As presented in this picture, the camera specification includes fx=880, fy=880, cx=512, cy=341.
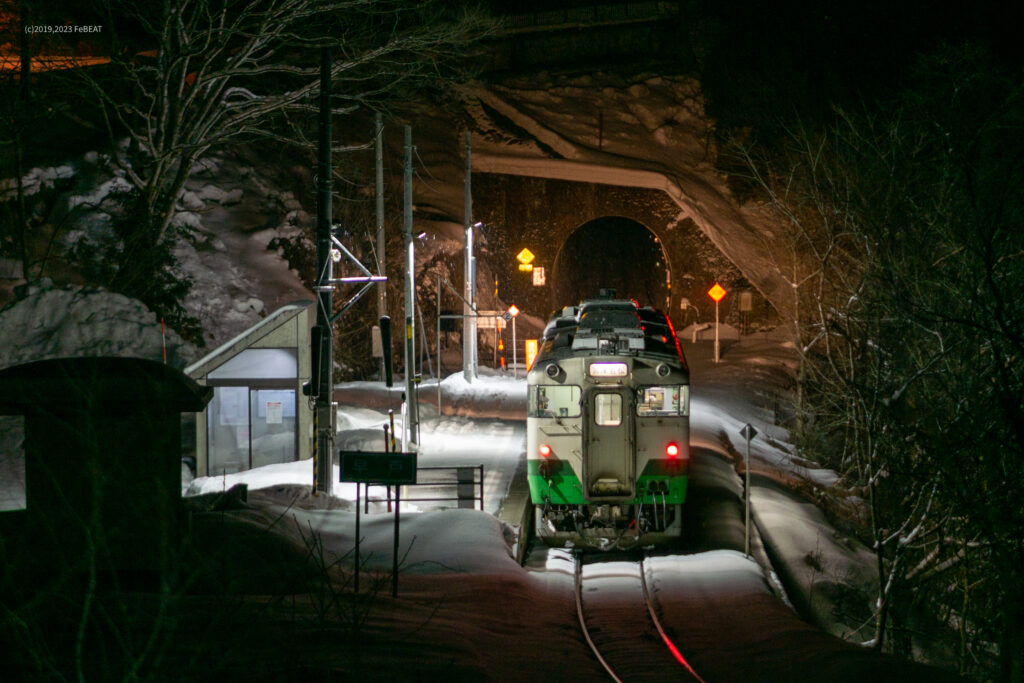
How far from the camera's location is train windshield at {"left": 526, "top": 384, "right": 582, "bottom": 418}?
14836 mm

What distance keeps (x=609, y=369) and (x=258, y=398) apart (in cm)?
1038

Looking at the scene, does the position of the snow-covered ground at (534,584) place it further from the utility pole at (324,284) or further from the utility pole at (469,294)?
the utility pole at (469,294)

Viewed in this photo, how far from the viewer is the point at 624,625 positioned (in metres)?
12.1

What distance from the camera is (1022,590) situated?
8195 millimetres

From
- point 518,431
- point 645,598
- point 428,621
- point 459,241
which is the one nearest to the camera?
point 428,621

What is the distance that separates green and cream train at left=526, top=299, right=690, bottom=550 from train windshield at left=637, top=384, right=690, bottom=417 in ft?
0.05

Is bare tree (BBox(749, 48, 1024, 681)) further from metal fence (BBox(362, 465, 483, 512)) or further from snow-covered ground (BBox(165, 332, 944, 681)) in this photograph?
metal fence (BBox(362, 465, 483, 512))

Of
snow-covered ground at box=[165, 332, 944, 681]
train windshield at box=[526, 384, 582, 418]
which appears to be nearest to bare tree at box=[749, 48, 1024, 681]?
snow-covered ground at box=[165, 332, 944, 681]

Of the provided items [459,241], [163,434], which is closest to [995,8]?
[459,241]

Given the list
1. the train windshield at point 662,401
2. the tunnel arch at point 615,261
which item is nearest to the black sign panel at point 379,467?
the train windshield at point 662,401

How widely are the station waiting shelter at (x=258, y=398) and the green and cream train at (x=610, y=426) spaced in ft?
26.6

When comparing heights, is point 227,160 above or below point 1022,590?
above

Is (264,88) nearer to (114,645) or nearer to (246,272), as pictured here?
(246,272)

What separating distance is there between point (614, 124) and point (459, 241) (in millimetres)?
9866
